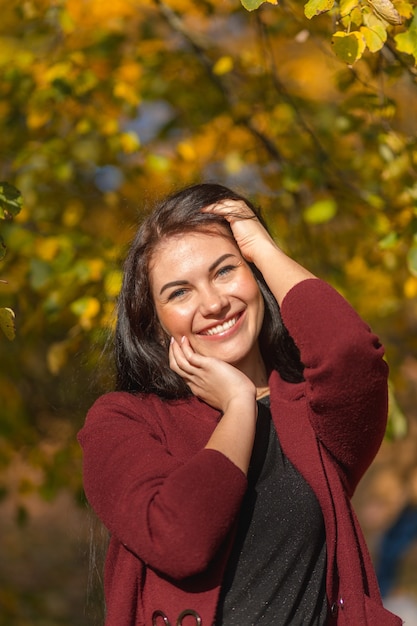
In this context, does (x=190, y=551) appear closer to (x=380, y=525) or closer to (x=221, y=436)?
(x=221, y=436)

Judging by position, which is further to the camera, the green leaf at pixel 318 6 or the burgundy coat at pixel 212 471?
the green leaf at pixel 318 6

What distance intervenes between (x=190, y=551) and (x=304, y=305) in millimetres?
587

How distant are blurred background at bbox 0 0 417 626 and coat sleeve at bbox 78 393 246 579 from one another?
2.33 feet

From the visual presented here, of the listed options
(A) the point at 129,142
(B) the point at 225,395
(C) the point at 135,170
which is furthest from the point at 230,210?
(C) the point at 135,170

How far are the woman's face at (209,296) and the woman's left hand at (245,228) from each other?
0.03 meters

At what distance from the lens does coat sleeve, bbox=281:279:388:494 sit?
2029 millimetres

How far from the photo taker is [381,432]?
87.0 inches

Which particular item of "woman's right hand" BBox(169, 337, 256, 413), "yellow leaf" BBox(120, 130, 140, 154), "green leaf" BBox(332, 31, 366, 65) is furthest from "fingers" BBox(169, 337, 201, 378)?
"yellow leaf" BBox(120, 130, 140, 154)

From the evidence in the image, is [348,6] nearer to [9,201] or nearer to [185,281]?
[185,281]

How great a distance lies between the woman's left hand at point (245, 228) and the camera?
7.61ft

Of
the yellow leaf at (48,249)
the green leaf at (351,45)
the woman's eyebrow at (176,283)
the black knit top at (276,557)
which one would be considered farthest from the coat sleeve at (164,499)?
the yellow leaf at (48,249)

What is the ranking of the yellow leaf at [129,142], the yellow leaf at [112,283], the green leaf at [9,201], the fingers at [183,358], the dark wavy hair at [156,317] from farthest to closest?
the yellow leaf at [129,142] < the yellow leaf at [112,283] < the green leaf at [9,201] < the dark wavy hair at [156,317] < the fingers at [183,358]

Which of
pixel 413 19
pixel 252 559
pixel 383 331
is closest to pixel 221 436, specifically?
pixel 252 559

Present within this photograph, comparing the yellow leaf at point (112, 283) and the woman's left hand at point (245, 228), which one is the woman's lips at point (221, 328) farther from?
the yellow leaf at point (112, 283)
